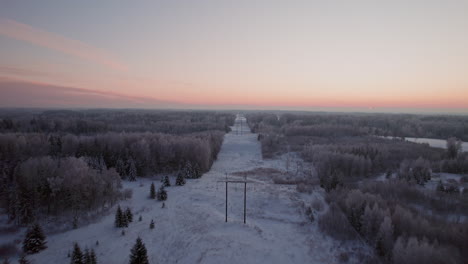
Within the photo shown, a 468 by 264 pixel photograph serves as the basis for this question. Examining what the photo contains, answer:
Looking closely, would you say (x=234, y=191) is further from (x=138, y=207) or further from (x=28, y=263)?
(x=28, y=263)

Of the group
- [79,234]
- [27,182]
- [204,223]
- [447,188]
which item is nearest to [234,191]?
[204,223]

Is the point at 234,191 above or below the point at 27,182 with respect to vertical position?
below

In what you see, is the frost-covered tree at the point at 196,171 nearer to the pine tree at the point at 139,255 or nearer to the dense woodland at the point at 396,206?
the dense woodland at the point at 396,206

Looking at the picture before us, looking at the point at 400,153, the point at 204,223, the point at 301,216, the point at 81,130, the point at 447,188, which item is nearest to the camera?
the point at 204,223

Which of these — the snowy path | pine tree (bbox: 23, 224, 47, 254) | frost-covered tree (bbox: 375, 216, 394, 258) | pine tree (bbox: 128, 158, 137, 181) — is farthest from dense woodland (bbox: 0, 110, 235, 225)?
frost-covered tree (bbox: 375, 216, 394, 258)

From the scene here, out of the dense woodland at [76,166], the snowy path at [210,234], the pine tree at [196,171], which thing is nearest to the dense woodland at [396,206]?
the snowy path at [210,234]

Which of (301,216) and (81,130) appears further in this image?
(81,130)

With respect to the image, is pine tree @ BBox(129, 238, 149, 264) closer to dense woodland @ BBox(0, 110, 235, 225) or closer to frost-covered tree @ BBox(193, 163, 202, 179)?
dense woodland @ BBox(0, 110, 235, 225)

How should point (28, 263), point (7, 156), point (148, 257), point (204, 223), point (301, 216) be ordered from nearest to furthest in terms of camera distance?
point (28, 263), point (148, 257), point (204, 223), point (301, 216), point (7, 156)
